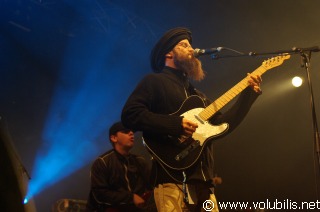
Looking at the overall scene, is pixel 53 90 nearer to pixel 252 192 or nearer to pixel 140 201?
pixel 140 201

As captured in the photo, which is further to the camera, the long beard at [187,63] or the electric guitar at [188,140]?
the long beard at [187,63]

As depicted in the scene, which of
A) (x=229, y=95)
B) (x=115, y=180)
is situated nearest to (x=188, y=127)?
(x=229, y=95)

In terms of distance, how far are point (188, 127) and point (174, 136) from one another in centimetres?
12

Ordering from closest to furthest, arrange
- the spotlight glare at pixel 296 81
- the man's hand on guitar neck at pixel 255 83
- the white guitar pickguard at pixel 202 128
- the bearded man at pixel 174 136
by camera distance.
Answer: the bearded man at pixel 174 136 → the white guitar pickguard at pixel 202 128 → the man's hand on guitar neck at pixel 255 83 → the spotlight glare at pixel 296 81

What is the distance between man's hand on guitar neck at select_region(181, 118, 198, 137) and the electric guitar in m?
0.08

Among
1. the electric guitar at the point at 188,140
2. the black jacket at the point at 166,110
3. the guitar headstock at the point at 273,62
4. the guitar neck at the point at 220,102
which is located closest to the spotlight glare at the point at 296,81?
the guitar headstock at the point at 273,62

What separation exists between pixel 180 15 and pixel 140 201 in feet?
12.0

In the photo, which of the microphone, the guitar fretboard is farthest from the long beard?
the guitar fretboard

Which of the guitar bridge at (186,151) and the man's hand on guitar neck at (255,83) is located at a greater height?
the man's hand on guitar neck at (255,83)

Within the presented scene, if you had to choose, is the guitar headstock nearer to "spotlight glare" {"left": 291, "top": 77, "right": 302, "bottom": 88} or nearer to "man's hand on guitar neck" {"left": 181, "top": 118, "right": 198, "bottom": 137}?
"man's hand on guitar neck" {"left": 181, "top": 118, "right": 198, "bottom": 137}

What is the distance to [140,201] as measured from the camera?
4.23 meters

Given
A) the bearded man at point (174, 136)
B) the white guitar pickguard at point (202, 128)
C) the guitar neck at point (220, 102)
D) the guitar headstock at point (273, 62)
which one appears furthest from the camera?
the guitar headstock at point (273, 62)

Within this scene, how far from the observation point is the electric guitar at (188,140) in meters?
2.59

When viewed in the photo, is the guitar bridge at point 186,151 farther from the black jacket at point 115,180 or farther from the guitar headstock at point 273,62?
the black jacket at point 115,180
